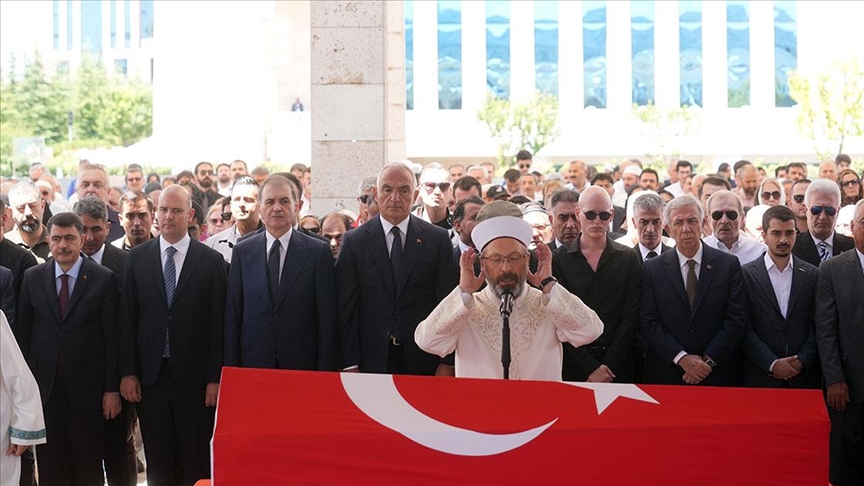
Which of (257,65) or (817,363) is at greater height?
(257,65)

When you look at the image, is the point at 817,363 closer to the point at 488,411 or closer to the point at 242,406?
the point at 488,411

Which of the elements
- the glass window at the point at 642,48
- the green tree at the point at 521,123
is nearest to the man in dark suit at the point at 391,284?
the green tree at the point at 521,123

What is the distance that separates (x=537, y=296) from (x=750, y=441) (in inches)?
57.6

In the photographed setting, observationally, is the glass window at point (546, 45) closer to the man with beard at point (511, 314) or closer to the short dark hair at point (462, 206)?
the short dark hair at point (462, 206)

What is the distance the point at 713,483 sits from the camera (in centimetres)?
548

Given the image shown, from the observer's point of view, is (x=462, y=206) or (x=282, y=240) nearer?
(x=282, y=240)

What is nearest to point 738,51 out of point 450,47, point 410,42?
point 450,47

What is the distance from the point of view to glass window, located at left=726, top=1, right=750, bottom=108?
227 ft

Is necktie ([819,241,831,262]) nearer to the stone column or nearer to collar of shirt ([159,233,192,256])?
collar of shirt ([159,233,192,256])

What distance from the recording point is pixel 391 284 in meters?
8.14

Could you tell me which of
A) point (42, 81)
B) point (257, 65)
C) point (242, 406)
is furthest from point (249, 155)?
point (42, 81)

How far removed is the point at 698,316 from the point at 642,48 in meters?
65.0

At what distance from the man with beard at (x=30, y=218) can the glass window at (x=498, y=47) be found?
60960 millimetres

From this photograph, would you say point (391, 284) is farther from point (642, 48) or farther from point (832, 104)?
point (642, 48)
